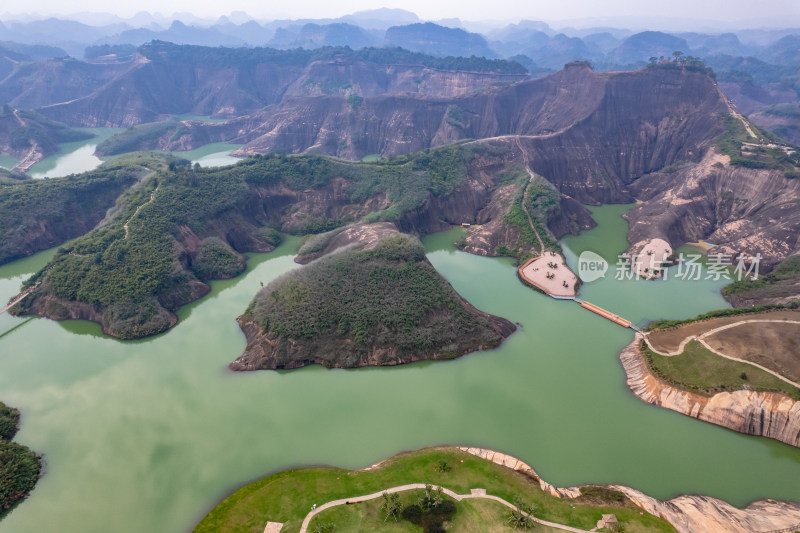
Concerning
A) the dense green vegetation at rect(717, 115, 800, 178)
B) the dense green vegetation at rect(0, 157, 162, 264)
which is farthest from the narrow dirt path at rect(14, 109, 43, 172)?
the dense green vegetation at rect(717, 115, 800, 178)

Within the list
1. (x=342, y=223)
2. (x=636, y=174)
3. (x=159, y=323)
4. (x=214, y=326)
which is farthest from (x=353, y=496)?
(x=636, y=174)

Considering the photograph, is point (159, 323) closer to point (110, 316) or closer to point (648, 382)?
point (110, 316)

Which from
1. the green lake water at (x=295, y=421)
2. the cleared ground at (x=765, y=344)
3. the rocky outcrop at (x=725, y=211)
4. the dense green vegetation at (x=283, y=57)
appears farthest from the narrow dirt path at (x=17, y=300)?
the dense green vegetation at (x=283, y=57)

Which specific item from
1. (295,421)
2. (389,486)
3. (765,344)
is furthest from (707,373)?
(295,421)

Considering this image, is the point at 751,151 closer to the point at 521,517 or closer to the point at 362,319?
the point at 362,319

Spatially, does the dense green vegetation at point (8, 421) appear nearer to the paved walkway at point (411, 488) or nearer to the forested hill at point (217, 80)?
the paved walkway at point (411, 488)

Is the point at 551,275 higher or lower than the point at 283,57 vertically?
lower
